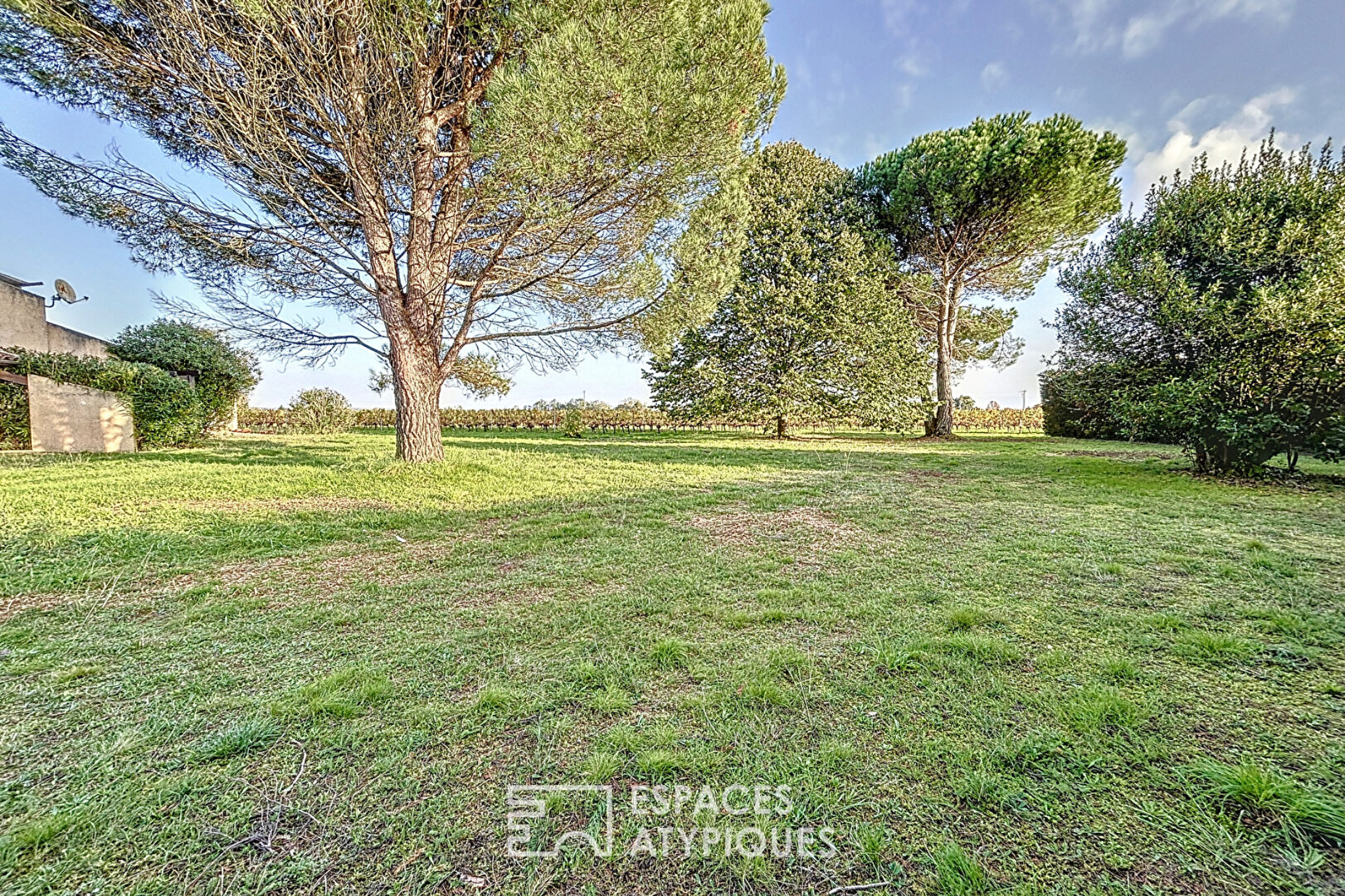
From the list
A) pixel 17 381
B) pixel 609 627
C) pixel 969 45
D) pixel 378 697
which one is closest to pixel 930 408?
pixel 969 45

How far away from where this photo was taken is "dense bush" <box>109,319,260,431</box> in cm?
1241

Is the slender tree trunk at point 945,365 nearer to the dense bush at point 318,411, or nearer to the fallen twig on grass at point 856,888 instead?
the fallen twig on grass at point 856,888

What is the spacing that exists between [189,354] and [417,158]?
1042 cm

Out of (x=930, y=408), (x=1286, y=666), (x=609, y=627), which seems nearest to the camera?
(x=1286, y=666)

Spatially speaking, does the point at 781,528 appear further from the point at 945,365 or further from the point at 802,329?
the point at 945,365

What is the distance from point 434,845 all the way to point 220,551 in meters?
3.97

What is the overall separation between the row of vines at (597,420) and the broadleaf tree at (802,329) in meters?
4.77

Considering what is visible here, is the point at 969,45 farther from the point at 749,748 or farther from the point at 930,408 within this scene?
the point at 749,748

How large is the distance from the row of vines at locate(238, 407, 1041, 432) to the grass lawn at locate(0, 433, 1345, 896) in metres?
15.5

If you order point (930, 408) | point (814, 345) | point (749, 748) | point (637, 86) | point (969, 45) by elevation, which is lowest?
point (749, 748)

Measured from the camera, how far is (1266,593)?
288cm

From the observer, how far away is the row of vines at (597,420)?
2072 centimetres

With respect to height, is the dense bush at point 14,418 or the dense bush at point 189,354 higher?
the dense bush at point 189,354

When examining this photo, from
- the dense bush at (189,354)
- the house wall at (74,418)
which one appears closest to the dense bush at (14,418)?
the house wall at (74,418)
